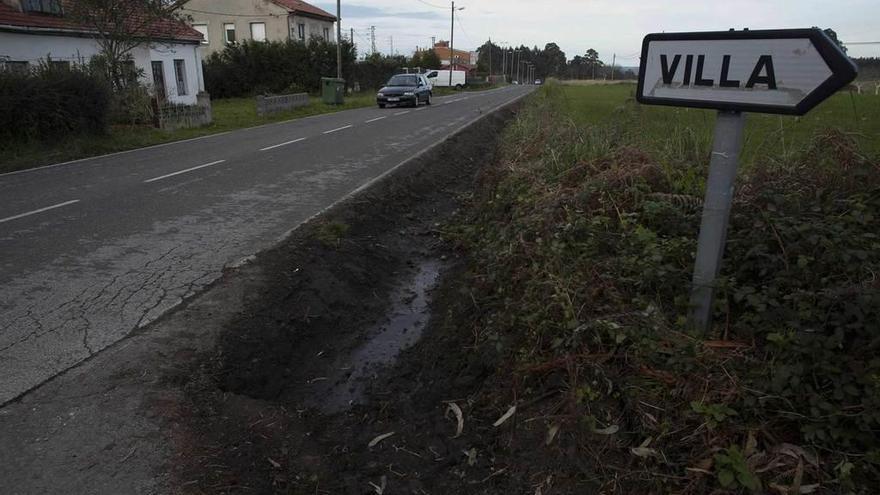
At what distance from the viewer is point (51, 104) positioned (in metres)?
13.4

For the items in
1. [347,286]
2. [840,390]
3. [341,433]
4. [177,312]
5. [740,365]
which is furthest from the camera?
[347,286]

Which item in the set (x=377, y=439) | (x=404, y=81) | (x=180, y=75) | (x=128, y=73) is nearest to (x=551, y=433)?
(x=377, y=439)

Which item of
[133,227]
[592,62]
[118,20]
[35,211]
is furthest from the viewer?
[592,62]

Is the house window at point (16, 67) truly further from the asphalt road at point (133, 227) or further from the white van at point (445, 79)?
the white van at point (445, 79)

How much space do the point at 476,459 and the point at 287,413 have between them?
1.21 metres

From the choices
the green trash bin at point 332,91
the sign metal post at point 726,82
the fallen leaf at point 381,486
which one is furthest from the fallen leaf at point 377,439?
the green trash bin at point 332,91

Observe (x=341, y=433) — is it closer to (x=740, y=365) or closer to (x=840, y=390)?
(x=740, y=365)

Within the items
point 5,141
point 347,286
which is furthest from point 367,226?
point 5,141

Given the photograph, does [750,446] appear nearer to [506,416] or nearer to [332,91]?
[506,416]

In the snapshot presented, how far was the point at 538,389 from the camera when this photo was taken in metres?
3.15

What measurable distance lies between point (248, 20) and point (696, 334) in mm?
50213

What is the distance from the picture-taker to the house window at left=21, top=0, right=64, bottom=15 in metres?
20.1

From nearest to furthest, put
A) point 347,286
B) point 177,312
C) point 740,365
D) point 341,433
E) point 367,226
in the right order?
1. point 740,365
2. point 341,433
3. point 177,312
4. point 347,286
5. point 367,226

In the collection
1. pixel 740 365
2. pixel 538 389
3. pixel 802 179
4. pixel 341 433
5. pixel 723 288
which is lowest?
pixel 341 433
